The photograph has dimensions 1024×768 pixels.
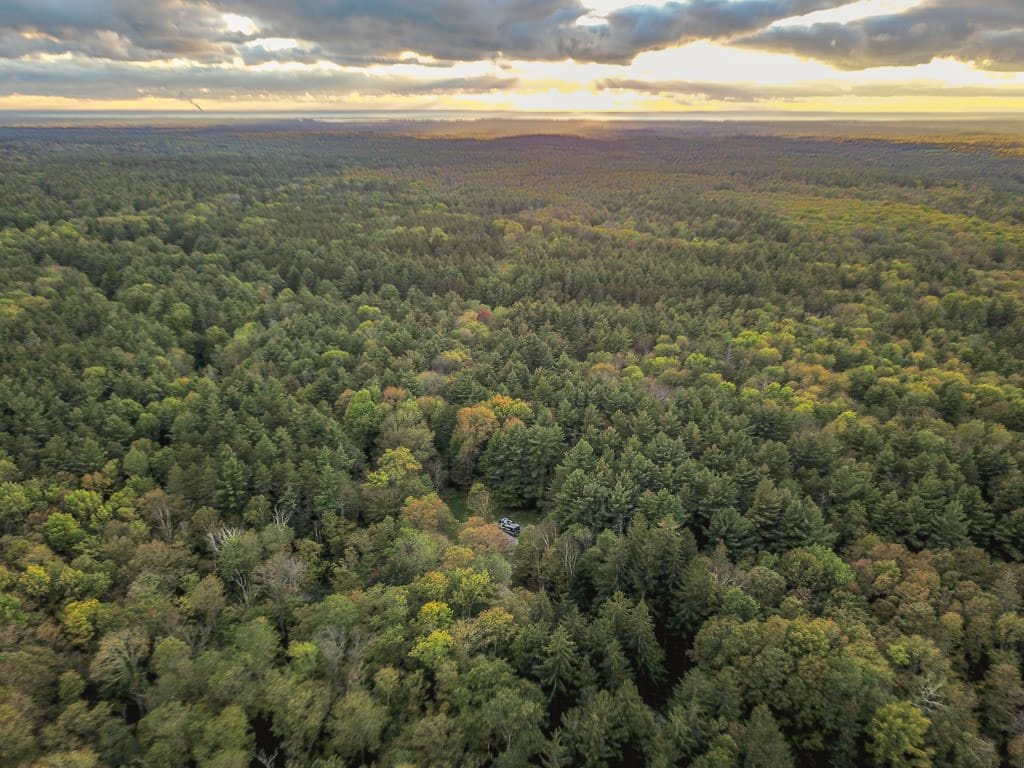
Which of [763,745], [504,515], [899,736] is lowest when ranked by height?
[504,515]

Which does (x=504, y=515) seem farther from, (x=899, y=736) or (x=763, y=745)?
(x=899, y=736)

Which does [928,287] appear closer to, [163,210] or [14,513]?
[14,513]

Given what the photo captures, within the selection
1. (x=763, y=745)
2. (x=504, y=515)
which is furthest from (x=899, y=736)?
(x=504, y=515)

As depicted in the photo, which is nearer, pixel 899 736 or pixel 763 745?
pixel 763 745

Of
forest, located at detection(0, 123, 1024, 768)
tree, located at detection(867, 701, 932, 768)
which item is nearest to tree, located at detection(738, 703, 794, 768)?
forest, located at detection(0, 123, 1024, 768)

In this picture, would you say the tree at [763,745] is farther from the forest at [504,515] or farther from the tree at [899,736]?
the tree at [899,736]

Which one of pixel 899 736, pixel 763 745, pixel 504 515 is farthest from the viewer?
pixel 504 515

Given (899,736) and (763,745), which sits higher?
(763,745)

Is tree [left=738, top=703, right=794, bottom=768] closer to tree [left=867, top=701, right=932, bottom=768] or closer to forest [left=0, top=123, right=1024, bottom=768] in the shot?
forest [left=0, top=123, right=1024, bottom=768]

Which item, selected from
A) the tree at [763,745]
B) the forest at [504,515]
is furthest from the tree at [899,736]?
the tree at [763,745]
